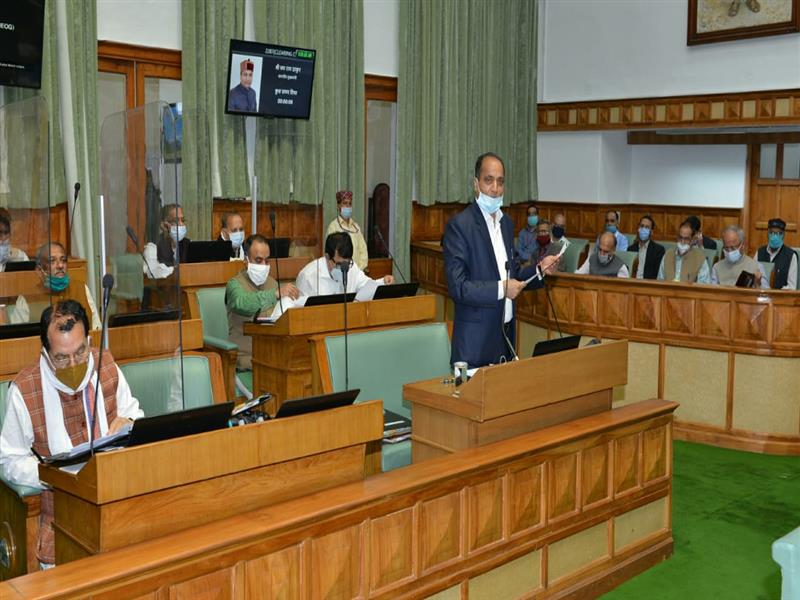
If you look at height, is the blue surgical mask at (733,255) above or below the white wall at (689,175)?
below

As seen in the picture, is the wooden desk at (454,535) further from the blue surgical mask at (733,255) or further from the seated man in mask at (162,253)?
the blue surgical mask at (733,255)

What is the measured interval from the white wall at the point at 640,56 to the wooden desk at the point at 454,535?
281 inches

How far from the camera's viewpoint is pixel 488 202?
396cm

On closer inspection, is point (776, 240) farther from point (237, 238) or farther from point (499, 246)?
point (499, 246)

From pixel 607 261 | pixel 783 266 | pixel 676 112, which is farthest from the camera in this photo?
pixel 676 112

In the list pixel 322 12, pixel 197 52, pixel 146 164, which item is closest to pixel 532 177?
pixel 322 12

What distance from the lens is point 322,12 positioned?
368 inches

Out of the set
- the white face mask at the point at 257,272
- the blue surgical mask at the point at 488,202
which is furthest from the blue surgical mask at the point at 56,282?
the blue surgical mask at the point at 488,202

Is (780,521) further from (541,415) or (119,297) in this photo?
(119,297)

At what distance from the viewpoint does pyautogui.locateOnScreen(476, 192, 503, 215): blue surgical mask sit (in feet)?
13.0

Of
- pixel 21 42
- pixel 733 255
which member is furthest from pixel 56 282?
pixel 733 255

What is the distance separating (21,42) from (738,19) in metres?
7.26

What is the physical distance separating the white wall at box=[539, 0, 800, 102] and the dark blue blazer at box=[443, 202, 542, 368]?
7.15 metres

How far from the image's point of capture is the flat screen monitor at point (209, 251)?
6453 mm
